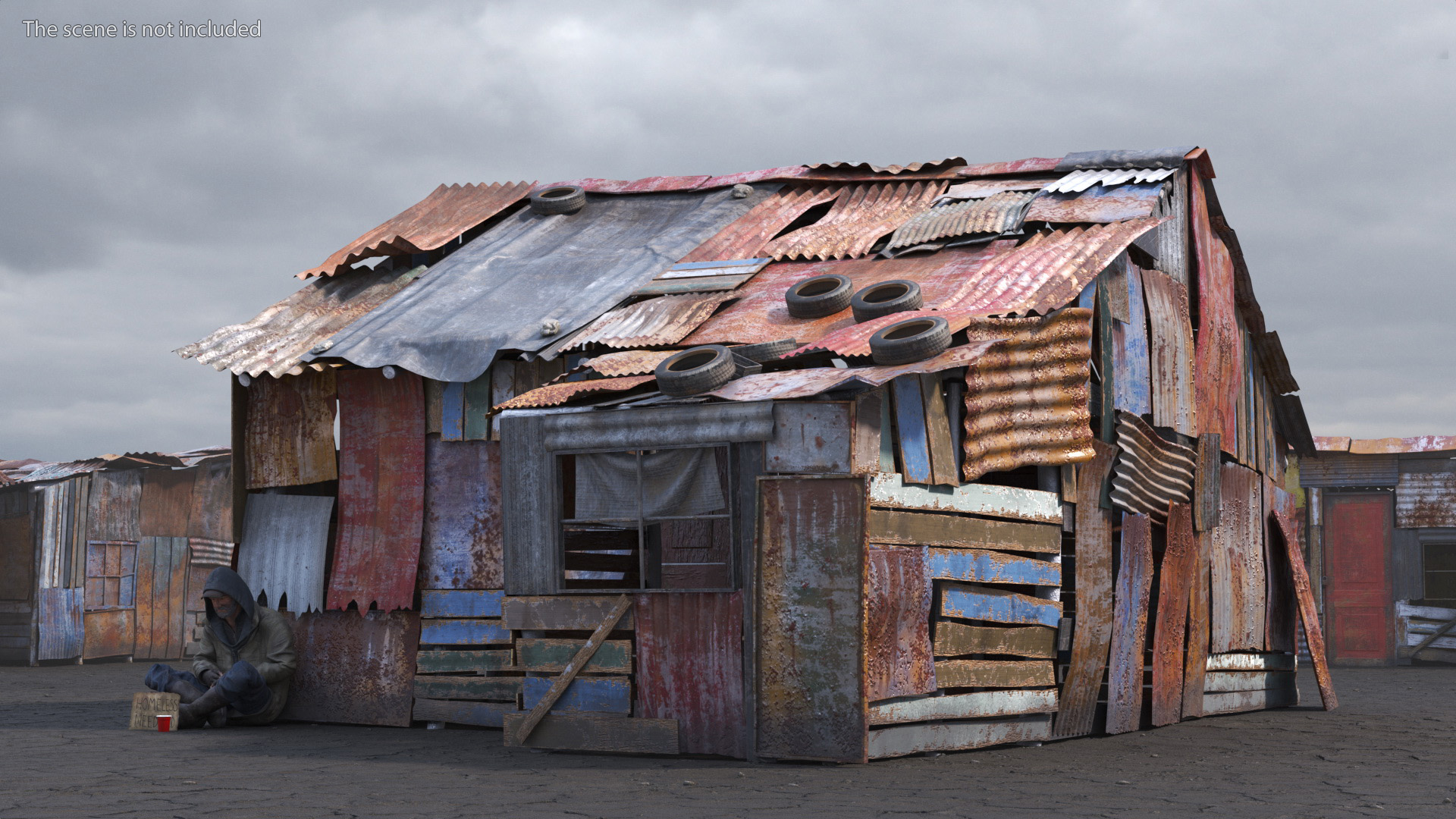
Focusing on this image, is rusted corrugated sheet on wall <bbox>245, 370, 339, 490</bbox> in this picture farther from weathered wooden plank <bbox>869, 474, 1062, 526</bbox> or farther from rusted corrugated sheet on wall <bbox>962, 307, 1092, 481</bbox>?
rusted corrugated sheet on wall <bbox>962, 307, 1092, 481</bbox>

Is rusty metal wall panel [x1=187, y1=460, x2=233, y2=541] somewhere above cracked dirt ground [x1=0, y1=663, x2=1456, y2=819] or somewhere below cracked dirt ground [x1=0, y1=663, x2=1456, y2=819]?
above

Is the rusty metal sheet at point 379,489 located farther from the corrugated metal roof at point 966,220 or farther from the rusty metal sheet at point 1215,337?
the rusty metal sheet at point 1215,337

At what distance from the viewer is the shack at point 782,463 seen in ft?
30.8

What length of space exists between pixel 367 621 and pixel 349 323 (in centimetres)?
291

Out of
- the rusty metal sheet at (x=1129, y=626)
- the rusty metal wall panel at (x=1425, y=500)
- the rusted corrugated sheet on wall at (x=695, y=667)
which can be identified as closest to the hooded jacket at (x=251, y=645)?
the rusted corrugated sheet on wall at (x=695, y=667)

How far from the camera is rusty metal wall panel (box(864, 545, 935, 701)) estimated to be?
360 inches

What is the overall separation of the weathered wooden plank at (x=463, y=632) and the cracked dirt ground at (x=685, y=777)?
2.52ft

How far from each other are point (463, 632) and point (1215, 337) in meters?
8.39

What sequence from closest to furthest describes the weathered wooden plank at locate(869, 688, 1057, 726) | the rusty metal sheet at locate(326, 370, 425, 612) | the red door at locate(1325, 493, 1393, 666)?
the weathered wooden plank at locate(869, 688, 1057, 726), the rusty metal sheet at locate(326, 370, 425, 612), the red door at locate(1325, 493, 1393, 666)

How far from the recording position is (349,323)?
43.1 ft

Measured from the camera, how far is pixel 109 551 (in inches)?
875

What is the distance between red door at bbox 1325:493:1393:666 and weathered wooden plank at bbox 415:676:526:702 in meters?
16.3

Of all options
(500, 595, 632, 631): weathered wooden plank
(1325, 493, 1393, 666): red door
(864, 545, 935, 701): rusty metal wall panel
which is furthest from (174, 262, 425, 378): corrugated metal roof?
(1325, 493, 1393, 666): red door

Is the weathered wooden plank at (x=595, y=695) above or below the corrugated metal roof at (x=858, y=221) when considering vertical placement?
below
